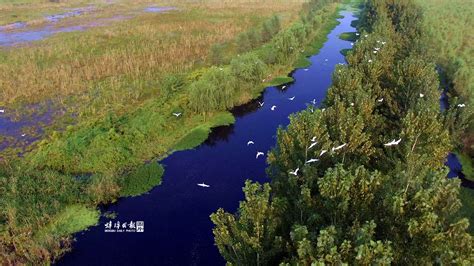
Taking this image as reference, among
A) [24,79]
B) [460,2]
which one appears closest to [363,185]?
[24,79]

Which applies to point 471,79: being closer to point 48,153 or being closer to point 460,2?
point 48,153

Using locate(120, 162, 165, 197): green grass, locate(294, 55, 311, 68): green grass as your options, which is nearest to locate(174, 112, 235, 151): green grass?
locate(120, 162, 165, 197): green grass

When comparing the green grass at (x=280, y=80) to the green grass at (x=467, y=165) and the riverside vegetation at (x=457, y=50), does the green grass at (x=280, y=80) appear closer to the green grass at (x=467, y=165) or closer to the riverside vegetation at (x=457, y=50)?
the riverside vegetation at (x=457, y=50)

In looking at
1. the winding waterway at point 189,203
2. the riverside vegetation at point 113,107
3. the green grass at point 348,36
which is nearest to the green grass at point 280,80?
the riverside vegetation at point 113,107

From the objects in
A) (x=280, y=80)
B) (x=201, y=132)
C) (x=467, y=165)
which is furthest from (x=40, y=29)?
(x=467, y=165)

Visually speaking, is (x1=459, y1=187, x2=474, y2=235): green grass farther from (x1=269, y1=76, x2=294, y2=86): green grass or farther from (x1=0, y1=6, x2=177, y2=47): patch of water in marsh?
(x1=0, y1=6, x2=177, y2=47): patch of water in marsh
